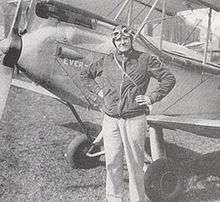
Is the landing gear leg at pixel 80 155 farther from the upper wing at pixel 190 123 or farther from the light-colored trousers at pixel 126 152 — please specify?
the light-colored trousers at pixel 126 152

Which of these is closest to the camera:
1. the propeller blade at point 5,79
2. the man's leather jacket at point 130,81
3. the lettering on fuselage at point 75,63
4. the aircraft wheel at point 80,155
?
the man's leather jacket at point 130,81

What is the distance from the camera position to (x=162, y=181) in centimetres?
412

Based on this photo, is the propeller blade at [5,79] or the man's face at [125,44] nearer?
the man's face at [125,44]

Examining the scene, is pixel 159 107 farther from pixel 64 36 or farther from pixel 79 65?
pixel 64 36

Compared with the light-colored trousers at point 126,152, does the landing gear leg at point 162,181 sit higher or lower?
lower

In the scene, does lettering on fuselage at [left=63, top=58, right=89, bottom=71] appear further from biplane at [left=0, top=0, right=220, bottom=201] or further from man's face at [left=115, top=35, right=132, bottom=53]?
man's face at [left=115, top=35, right=132, bottom=53]

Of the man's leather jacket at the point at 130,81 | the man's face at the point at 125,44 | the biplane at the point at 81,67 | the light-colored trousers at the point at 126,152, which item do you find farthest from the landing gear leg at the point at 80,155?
the man's face at the point at 125,44

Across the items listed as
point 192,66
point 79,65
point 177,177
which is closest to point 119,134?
point 177,177

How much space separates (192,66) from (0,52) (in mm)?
2628

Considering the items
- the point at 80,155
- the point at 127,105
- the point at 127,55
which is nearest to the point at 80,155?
the point at 80,155

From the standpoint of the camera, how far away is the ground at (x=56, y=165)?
4.01 meters

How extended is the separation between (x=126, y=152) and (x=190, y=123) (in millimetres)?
1145

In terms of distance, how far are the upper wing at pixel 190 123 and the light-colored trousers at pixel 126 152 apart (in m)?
1.03

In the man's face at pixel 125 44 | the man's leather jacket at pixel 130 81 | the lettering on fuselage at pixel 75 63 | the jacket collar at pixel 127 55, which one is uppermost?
the man's face at pixel 125 44
